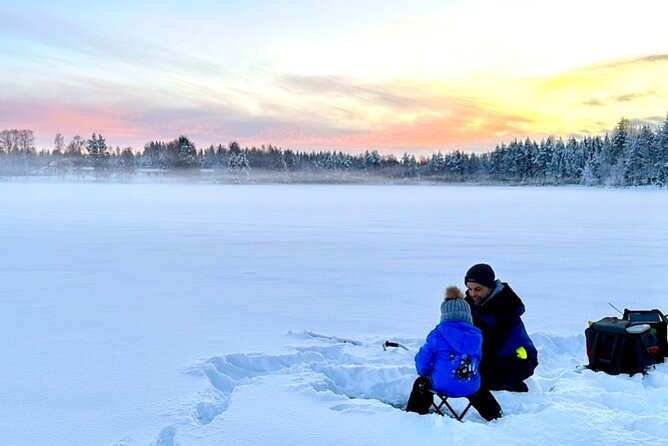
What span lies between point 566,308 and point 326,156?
143 meters

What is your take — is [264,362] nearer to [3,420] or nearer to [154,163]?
[3,420]

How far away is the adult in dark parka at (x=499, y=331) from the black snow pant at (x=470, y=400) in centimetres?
42

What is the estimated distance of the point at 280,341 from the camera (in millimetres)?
6070

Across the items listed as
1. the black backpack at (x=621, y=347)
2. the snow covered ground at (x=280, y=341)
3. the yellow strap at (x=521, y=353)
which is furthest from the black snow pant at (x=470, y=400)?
the black backpack at (x=621, y=347)

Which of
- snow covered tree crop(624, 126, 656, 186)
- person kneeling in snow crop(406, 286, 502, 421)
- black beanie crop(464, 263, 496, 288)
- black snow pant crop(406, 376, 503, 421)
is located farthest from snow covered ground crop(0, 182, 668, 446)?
snow covered tree crop(624, 126, 656, 186)

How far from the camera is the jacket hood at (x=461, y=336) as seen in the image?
12.3 ft

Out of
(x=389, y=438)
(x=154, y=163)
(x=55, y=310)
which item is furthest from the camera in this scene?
(x=154, y=163)

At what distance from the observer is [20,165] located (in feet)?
413

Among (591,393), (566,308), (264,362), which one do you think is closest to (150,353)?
(264,362)

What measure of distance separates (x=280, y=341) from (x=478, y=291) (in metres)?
2.56

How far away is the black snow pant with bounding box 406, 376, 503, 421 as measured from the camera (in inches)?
156

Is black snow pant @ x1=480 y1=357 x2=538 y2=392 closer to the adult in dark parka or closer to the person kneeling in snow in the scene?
the adult in dark parka

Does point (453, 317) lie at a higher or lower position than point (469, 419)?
higher

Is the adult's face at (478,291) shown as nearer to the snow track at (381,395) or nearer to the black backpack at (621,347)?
the snow track at (381,395)
